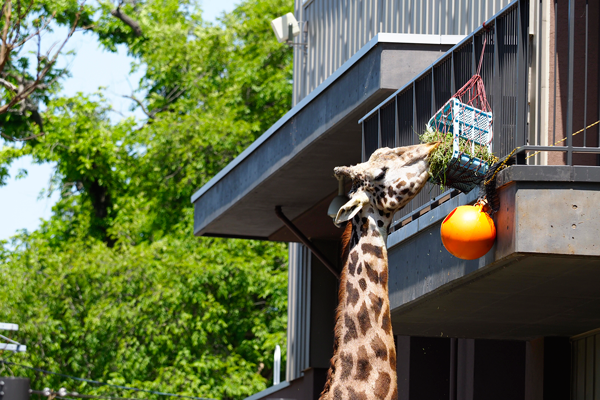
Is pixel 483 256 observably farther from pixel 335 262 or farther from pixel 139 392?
pixel 139 392

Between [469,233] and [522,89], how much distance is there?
139cm

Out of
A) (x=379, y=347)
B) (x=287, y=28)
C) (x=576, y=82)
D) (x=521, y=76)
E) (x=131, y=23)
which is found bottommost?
(x=379, y=347)

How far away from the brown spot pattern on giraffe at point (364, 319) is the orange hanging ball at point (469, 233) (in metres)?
0.78

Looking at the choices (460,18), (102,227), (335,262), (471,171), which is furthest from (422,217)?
(102,227)

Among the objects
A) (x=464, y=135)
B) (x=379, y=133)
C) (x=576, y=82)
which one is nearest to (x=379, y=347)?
(x=464, y=135)

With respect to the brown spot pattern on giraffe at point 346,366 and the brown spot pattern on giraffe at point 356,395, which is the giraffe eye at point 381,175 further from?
the brown spot pattern on giraffe at point 356,395

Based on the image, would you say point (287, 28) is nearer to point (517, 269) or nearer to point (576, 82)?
point (576, 82)

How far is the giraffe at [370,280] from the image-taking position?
7.22 m

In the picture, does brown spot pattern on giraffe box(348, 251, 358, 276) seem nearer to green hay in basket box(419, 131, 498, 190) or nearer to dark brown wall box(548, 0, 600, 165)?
green hay in basket box(419, 131, 498, 190)

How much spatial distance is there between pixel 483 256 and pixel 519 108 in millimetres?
1215

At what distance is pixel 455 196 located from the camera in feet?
28.8

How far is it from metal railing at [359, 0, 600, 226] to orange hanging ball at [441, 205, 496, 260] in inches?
22.3

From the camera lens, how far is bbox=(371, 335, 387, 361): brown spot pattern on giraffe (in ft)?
Result: 23.8

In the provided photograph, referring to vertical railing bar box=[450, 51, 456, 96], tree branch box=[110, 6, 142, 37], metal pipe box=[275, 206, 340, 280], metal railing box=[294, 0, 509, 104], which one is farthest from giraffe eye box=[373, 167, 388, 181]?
tree branch box=[110, 6, 142, 37]
